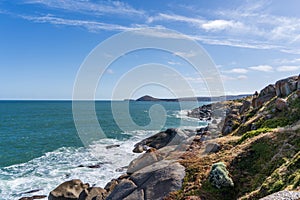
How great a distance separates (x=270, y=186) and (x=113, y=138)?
162 feet

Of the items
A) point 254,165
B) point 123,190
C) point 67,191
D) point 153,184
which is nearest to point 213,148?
point 254,165

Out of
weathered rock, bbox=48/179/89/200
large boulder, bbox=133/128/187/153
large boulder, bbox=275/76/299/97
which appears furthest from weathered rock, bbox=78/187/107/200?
large boulder, bbox=275/76/299/97

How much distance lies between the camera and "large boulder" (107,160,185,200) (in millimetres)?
16500

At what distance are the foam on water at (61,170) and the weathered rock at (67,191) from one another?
11.1 ft

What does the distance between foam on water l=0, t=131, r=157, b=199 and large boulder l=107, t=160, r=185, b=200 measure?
10918 mm

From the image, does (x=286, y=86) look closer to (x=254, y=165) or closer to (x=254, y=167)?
(x=254, y=165)

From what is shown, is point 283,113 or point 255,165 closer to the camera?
point 255,165

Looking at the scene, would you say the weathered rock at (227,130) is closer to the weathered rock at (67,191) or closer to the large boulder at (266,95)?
the large boulder at (266,95)

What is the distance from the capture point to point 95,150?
46000 millimetres

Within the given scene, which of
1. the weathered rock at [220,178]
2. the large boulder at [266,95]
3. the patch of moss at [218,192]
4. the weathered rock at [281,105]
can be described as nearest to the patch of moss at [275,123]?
the weathered rock at [281,105]

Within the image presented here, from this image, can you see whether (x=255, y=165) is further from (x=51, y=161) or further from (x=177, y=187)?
(x=51, y=161)

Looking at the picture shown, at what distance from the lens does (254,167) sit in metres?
16.7

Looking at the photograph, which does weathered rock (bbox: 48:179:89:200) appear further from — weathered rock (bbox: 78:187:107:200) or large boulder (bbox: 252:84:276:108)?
large boulder (bbox: 252:84:276:108)

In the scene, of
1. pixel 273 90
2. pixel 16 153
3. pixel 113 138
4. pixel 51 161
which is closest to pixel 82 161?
pixel 51 161
